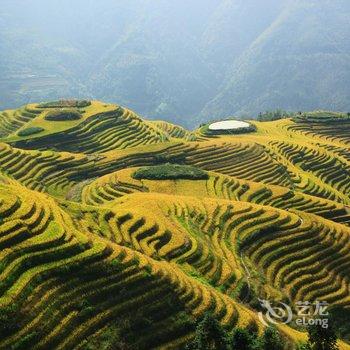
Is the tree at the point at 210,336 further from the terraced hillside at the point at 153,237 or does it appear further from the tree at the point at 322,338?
the tree at the point at 322,338

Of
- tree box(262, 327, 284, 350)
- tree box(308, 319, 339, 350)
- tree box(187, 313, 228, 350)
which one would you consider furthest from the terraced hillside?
tree box(308, 319, 339, 350)

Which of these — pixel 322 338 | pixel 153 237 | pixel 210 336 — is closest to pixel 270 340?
pixel 322 338

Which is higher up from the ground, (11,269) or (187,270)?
(187,270)

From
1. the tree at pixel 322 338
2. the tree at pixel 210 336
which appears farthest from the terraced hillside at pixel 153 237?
the tree at pixel 322 338

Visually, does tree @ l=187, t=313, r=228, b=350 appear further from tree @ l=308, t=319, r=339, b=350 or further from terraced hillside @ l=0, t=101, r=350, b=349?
tree @ l=308, t=319, r=339, b=350

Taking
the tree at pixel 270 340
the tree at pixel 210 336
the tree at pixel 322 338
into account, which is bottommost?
the tree at pixel 210 336

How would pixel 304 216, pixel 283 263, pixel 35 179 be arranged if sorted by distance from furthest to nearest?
pixel 35 179 → pixel 304 216 → pixel 283 263

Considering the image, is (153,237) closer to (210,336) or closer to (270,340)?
(210,336)

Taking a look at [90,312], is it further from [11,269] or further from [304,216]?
[304,216]

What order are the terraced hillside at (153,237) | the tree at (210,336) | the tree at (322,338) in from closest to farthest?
1. the tree at (210,336)
2. the tree at (322,338)
3. the terraced hillside at (153,237)

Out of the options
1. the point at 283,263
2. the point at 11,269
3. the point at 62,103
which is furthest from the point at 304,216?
the point at 62,103
